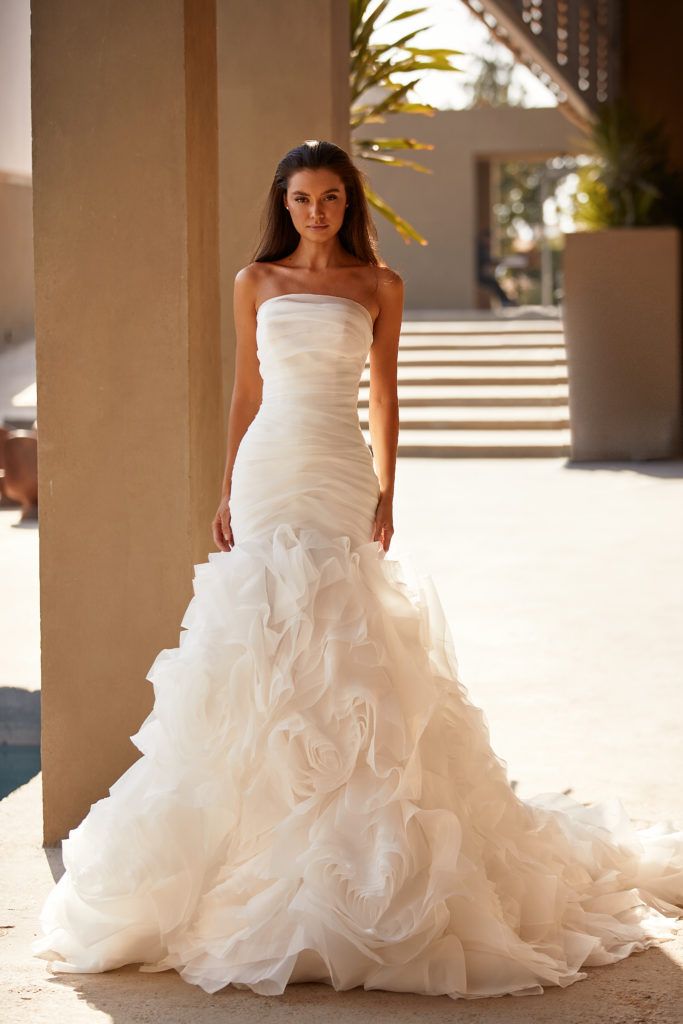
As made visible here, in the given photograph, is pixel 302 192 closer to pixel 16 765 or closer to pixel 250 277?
pixel 250 277

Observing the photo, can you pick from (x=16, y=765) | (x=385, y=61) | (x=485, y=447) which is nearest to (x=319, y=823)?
(x=16, y=765)

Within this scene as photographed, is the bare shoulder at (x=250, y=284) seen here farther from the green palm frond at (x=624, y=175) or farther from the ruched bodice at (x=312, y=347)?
the green palm frond at (x=624, y=175)

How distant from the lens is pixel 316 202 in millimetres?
3168

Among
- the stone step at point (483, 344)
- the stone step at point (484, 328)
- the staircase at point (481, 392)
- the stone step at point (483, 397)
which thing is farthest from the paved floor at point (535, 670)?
the stone step at point (484, 328)

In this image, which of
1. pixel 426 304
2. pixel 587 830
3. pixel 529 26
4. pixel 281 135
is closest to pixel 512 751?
pixel 587 830

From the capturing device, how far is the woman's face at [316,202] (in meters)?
3.16

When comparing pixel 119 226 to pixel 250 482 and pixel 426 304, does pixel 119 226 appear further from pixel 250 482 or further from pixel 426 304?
pixel 426 304

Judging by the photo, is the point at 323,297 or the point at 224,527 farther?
the point at 224,527

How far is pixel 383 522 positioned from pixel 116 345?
2.85 feet

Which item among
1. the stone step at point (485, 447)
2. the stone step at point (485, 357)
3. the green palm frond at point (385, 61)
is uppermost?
the green palm frond at point (385, 61)

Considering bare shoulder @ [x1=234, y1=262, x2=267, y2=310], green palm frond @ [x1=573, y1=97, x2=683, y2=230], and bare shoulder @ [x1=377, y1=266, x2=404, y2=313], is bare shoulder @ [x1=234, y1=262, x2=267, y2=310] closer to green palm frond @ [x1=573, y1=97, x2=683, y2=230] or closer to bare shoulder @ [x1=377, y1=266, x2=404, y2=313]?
bare shoulder @ [x1=377, y1=266, x2=404, y2=313]

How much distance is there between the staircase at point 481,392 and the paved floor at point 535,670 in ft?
1.18

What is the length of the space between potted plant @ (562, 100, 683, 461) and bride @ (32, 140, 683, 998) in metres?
9.43

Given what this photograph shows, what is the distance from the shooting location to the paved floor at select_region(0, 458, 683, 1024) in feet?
9.11
